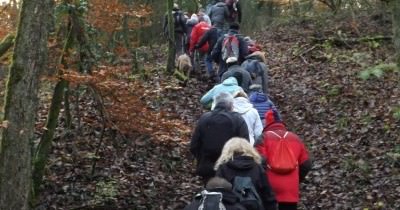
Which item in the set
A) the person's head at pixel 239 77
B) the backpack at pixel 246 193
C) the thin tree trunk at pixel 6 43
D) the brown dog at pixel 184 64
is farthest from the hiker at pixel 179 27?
the backpack at pixel 246 193

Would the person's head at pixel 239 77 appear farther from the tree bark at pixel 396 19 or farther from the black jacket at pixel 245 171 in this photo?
the black jacket at pixel 245 171

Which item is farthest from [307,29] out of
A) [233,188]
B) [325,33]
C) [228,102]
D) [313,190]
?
[233,188]

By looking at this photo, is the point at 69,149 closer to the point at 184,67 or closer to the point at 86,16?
the point at 86,16

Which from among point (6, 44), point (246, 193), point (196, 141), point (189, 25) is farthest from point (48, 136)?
point (189, 25)

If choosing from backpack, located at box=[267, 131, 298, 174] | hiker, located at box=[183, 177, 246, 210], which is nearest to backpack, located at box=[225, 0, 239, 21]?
backpack, located at box=[267, 131, 298, 174]

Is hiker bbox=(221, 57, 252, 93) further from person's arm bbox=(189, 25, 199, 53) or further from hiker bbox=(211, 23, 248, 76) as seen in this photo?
person's arm bbox=(189, 25, 199, 53)

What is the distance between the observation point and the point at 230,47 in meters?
13.9

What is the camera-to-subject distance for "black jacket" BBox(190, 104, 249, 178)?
7664mm

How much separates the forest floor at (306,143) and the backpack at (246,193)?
3253 millimetres

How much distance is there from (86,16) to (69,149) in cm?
256

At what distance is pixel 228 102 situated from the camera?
25.7 feet

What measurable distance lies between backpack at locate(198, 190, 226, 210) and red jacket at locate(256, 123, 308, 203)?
5.67 ft

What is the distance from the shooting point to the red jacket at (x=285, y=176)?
273 inches

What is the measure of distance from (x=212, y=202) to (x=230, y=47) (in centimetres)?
896
